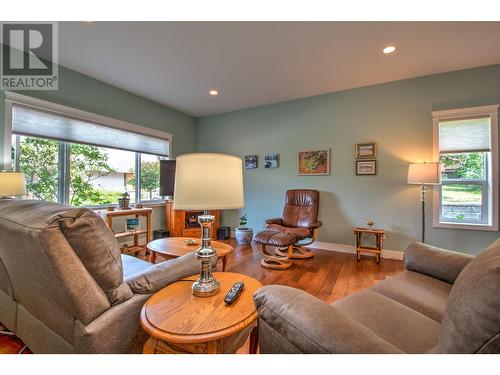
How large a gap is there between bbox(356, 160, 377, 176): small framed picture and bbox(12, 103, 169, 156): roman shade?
11.9ft

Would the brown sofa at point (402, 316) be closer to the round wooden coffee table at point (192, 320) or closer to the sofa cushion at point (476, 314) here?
the sofa cushion at point (476, 314)

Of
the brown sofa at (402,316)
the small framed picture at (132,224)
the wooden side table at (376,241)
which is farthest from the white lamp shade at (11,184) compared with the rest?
the wooden side table at (376,241)

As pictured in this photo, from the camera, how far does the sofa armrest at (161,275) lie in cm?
108

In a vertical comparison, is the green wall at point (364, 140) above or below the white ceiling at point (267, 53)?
below

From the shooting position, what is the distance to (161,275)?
1.17 meters

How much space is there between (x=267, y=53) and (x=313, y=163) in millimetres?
1901

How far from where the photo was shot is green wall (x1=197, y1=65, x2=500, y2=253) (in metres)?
2.88

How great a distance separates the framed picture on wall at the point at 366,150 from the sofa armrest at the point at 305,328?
3.10 meters

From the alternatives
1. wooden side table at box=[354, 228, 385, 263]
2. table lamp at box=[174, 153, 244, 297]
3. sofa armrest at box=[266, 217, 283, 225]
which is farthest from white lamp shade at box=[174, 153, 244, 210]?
wooden side table at box=[354, 228, 385, 263]

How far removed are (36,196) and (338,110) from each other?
4437mm
